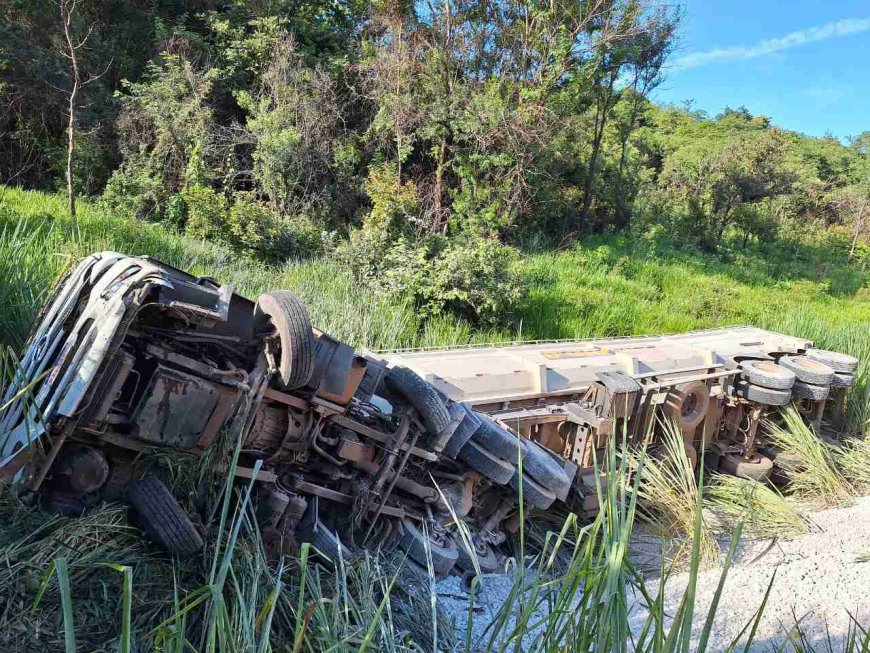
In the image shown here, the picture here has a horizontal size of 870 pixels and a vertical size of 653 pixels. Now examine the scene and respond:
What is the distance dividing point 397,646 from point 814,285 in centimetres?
1904

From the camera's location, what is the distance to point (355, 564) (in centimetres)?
301

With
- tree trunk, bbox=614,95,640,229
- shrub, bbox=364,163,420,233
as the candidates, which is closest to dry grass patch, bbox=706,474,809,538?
shrub, bbox=364,163,420,233

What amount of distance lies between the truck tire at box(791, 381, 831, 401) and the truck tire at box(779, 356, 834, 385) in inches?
1.6

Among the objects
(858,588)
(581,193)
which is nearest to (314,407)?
(858,588)

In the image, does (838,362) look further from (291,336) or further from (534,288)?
(291,336)

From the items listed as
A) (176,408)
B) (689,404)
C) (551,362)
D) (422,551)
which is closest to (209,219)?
(551,362)

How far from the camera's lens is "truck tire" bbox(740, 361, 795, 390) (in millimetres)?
6004

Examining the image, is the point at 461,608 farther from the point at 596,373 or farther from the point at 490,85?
the point at 490,85

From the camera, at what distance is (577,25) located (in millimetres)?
14195

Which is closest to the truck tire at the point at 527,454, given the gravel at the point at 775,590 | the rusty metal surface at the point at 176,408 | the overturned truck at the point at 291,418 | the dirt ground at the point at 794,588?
the overturned truck at the point at 291,418

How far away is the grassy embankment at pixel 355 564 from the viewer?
1500 mm

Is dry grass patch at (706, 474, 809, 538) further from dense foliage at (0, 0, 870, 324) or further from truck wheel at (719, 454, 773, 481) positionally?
dense foliage at (0, 0, 870, 324)

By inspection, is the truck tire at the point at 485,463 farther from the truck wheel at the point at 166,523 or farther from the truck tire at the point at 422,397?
the truck wheel at the point at 166,523

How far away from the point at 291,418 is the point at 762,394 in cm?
468
